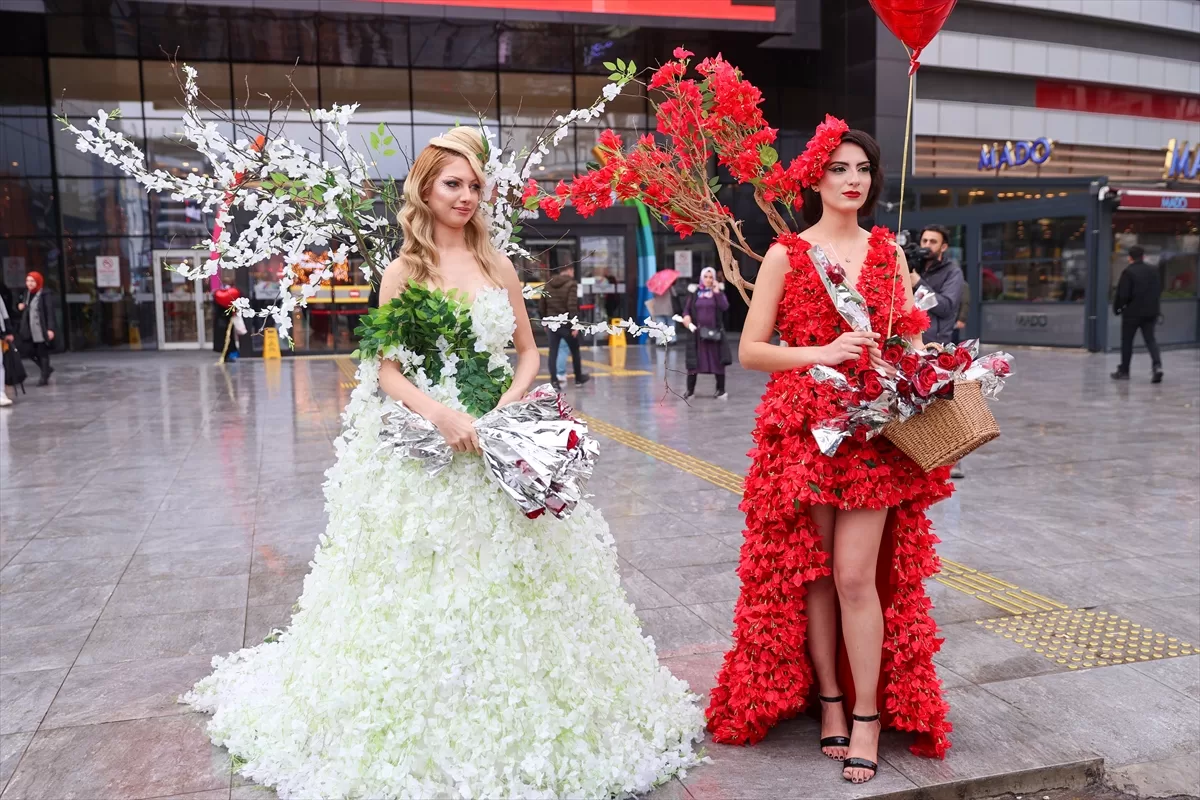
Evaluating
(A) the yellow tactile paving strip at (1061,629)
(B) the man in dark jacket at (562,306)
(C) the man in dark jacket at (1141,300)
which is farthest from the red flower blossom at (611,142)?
(C) the man in dark jacket at (1141,300)

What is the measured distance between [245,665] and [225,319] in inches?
782

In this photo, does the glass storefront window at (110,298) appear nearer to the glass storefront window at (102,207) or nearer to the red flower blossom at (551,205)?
the glass storefront window at (102,207)

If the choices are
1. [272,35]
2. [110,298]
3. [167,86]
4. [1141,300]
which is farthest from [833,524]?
[110,298]

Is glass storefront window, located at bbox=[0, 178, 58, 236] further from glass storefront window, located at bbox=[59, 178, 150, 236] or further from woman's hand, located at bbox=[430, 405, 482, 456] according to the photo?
woman's hand, located at bbox=[430, 405, 482, 456]

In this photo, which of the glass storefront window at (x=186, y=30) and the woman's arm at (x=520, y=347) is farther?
the glass storefront window at (x=186, y=30)

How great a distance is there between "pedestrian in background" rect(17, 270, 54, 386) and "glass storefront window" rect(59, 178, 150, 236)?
8.71 meters

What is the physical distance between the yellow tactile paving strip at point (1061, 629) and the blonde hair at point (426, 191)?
307 centimetres

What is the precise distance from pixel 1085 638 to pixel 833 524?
1.90 metres

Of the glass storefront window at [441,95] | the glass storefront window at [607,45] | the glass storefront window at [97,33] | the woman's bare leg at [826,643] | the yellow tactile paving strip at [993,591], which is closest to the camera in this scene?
the woman's bare leg at [826,643]

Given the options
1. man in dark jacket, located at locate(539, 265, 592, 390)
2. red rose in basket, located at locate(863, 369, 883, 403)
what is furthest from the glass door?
red rose in basket, located at locate(863, 369, 883, 403)

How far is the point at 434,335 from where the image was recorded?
305cm

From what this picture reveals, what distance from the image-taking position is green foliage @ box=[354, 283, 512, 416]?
118 inches

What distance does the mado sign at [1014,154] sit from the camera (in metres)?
23.8

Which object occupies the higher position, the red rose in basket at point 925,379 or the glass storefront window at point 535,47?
the glass storefront window at point 535,47
